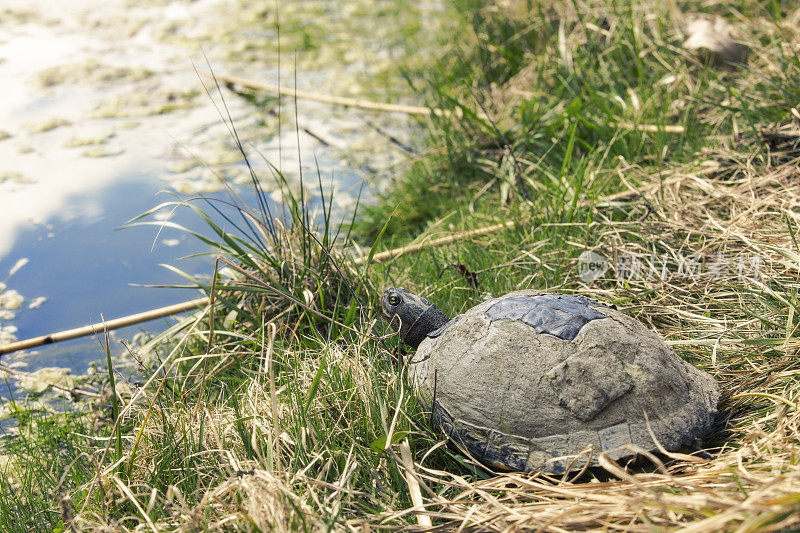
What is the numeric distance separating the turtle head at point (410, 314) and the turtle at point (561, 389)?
270mm

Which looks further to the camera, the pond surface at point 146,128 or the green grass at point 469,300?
the pond surface at point 146,128

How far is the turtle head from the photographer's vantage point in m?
2.12

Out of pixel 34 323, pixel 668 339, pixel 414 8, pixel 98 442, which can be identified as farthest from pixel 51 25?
pixel 668 339

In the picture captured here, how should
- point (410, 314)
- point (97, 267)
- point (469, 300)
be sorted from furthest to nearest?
point (97, 267) < point (469, 300) < point (410, 314)

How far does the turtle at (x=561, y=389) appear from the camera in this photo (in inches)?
64.6

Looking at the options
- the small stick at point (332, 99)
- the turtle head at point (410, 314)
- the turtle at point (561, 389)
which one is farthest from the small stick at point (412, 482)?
the small stick at point (332, 99)

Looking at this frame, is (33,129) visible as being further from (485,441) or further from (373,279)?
(485,441)

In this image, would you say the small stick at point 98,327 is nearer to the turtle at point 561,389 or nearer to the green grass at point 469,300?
the green grass at point 469,300

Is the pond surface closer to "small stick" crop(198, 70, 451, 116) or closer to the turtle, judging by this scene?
"small stick" crop(198, 70, 451, 116)

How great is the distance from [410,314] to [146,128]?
2.86m

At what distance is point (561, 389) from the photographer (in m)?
1.68

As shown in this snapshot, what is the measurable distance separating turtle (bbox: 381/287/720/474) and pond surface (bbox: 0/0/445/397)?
107 centimetres

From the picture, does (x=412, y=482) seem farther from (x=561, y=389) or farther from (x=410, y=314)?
(x=410, y=314)

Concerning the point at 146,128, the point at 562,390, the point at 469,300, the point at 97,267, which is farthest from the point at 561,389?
the point at 146,128
